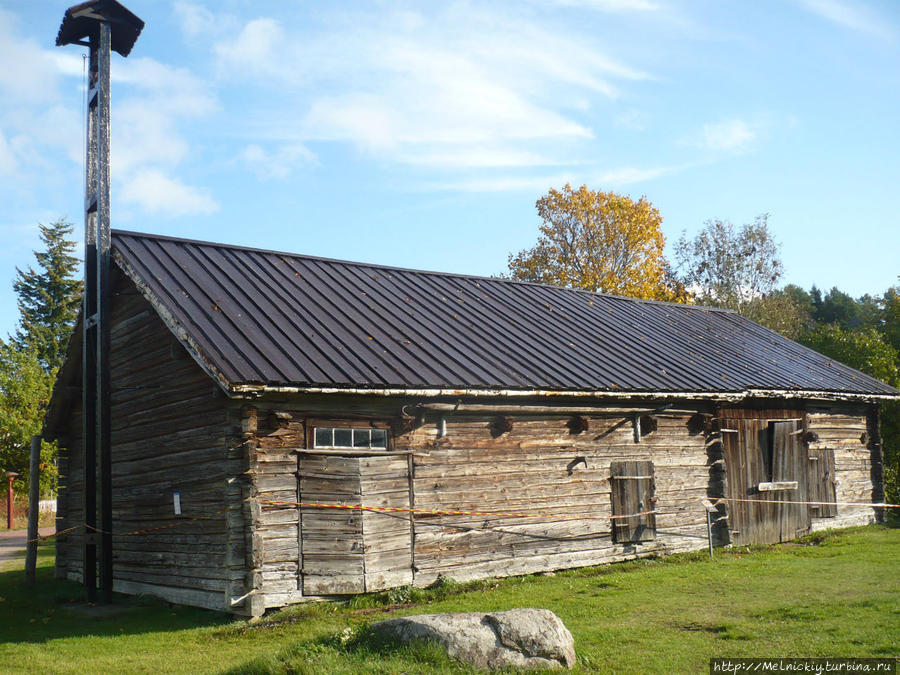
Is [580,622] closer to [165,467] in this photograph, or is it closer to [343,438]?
[343,438]

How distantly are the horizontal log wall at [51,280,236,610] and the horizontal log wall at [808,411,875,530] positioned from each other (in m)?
13.3

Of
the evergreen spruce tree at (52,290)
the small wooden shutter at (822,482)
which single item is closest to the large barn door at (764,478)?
the small wooden shutter at (822,482)

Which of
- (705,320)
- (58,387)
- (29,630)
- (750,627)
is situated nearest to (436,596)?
(750,627)

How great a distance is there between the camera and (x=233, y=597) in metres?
10.6

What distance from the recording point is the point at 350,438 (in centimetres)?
1191

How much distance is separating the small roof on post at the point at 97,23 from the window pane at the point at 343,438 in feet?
25.8

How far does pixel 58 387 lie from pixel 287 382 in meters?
7.29

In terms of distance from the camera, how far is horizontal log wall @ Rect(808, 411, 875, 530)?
19.2m

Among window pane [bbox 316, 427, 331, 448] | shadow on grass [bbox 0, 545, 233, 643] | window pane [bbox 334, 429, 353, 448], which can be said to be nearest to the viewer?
shadow on grass [bbox 0, 545, 233, 643]

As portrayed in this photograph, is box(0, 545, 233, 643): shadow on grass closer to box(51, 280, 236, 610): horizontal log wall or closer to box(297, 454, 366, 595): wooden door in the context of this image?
box(51, 280, 236, 610): horizontal log wall

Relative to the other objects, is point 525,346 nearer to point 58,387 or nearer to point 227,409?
point 227,409

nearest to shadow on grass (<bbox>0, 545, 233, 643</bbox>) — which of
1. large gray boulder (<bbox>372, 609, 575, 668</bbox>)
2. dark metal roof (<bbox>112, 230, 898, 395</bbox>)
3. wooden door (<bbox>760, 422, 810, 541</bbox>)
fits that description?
dark metal roof (<bbox>112, 230, 898, 395</bbox>)

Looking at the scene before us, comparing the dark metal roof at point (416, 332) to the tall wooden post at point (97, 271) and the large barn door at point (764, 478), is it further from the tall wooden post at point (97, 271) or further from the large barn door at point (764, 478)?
the large barn door at point (764, 478)

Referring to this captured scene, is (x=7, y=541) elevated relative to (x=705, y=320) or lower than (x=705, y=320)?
lower
